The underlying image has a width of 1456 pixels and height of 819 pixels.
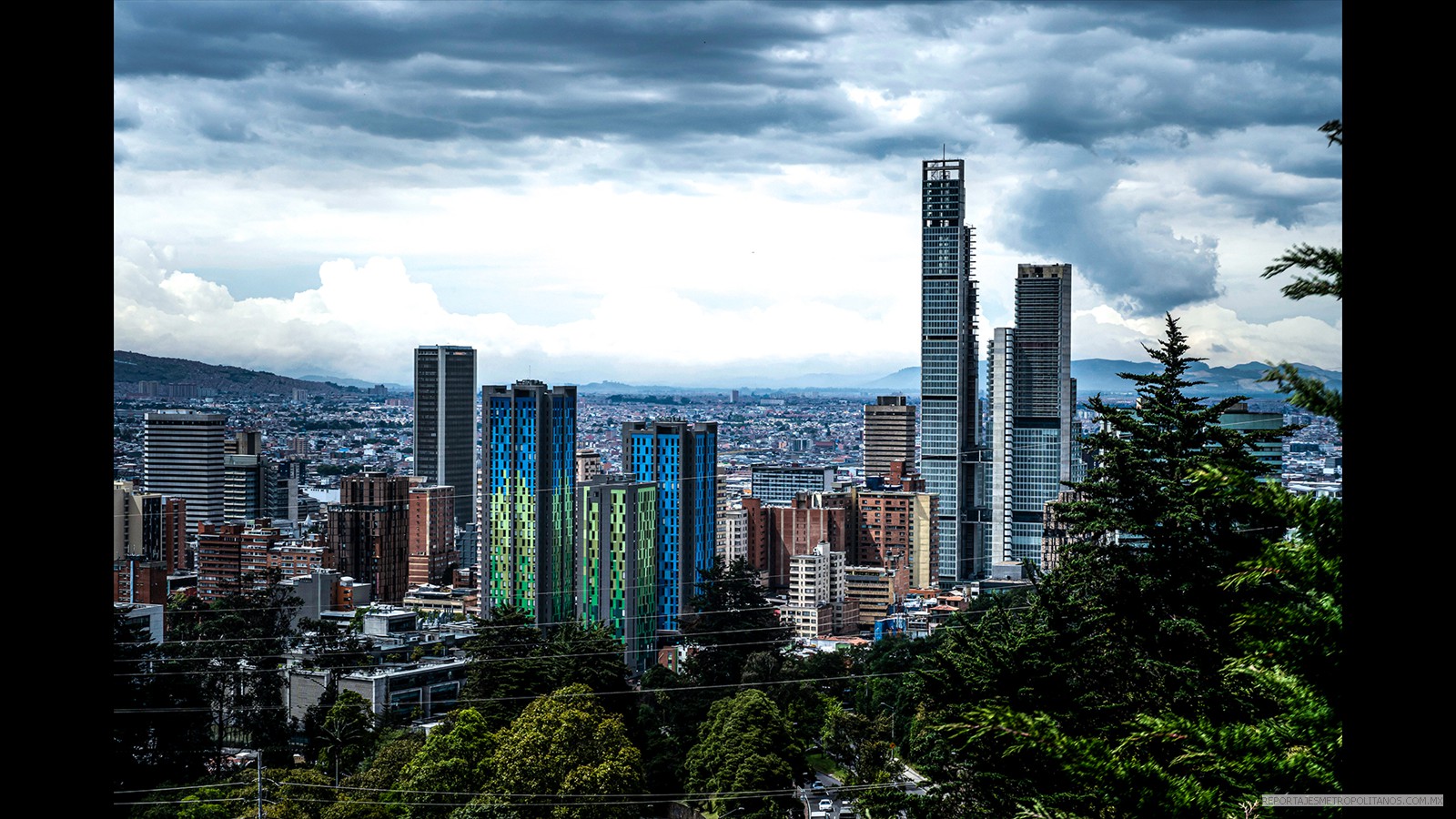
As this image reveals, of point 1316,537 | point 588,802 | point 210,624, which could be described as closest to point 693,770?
point 588,802

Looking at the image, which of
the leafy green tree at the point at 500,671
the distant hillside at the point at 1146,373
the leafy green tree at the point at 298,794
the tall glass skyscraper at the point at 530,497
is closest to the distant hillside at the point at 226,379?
the tall glass skyscraper at the point at 530,497

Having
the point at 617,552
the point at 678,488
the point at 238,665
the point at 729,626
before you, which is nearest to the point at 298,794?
the point at 238,665

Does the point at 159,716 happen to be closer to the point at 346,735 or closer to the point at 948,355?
the point at 346,735

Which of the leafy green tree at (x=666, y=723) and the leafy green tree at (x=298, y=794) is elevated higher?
the leafy green tree at (x=298, y=794)

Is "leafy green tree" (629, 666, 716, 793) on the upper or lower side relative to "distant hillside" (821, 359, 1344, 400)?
lower

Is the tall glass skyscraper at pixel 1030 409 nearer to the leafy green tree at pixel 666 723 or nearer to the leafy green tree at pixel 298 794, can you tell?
the leafy green tree at pixel 666 723

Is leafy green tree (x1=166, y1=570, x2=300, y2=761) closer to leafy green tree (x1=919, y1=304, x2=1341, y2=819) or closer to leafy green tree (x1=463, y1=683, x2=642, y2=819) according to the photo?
leafy green tree (x1=463, y1=683, x2=642, y2=819)

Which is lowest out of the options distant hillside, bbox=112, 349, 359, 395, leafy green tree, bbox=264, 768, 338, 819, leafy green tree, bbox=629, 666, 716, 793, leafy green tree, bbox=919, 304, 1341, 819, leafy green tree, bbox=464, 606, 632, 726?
leafy green tree, bbox=629, 666, 716, 793

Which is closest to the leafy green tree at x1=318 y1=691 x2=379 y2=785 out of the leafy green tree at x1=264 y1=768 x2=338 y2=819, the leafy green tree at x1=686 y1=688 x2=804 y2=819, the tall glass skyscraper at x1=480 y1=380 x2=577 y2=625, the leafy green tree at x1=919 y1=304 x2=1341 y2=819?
the leafy green tree at x1=264 y1=768 x2=338 y2=819
